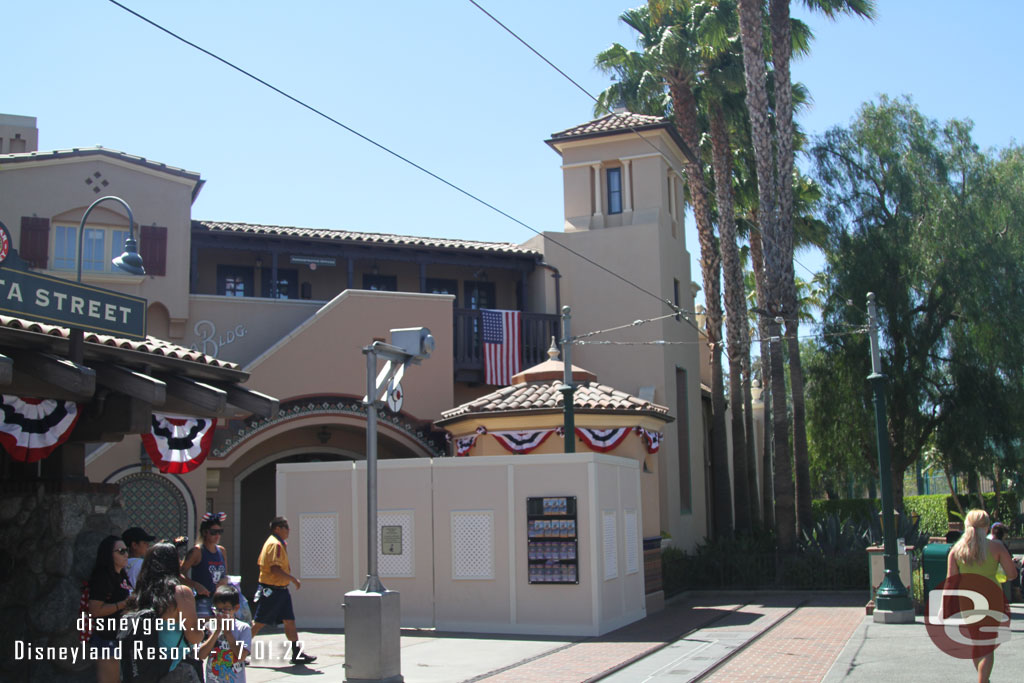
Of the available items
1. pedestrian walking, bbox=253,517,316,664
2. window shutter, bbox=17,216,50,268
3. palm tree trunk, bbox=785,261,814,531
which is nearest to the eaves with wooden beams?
pedestrian walking, bbox=253,517,316,664

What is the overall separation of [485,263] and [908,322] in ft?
39.5

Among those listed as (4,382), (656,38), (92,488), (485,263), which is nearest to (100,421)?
(92,488)

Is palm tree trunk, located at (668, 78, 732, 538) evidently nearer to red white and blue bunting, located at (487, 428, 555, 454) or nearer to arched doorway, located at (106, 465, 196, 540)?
red white and blue bunting, located at (487, 428, 555, 454)

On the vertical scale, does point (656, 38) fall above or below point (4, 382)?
above

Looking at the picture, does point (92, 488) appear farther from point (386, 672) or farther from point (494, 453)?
point (494, 453)

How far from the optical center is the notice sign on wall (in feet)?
53.3

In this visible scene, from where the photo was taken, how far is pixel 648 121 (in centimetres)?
2698

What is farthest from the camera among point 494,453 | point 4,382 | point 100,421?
point 494,453

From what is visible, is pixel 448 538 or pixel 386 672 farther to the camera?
pixel 448 538

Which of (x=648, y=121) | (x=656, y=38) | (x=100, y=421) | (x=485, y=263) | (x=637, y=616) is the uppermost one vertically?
(x=656, y=38)

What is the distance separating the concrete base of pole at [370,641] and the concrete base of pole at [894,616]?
9.59m

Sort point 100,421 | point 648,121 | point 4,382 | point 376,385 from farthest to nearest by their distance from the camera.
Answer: point 648,121 → point 376,385 → point 100,421 → point 4,382

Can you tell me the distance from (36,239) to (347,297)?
250 inches

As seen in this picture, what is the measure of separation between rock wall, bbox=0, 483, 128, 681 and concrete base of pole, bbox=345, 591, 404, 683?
2454mm
